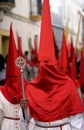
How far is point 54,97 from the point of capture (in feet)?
16.3

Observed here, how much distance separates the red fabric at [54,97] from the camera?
4.96 metres

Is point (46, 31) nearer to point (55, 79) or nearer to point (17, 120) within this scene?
point (55, 79)

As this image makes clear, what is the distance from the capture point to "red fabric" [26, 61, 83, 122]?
4957 mm

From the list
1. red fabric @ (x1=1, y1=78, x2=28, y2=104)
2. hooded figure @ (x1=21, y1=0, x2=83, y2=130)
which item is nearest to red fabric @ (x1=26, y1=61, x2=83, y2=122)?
hooded figure @ (x1=21, y1=0, x2=83, y2=130)

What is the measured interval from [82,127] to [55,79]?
651 millimetres

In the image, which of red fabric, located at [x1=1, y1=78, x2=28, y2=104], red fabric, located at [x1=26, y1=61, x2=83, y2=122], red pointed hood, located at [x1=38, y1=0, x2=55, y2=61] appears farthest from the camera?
red fabric, located at [x1=1, y1=78, x2=28, y2=104]

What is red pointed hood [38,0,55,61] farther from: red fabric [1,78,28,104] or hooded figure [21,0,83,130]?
red fabric [1,78,28,104]

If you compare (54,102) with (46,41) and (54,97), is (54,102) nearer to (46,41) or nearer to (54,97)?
(54,97)

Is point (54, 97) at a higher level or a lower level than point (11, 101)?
higher

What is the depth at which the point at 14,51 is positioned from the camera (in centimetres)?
609

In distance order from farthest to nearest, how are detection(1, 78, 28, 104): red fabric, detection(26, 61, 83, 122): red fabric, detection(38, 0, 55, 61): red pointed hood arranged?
detection(1, 78, 28, 104): red fabric, detection(38, 0, 55, 61): red pointed hood, detection(26, 61, 83, 122): red fabric

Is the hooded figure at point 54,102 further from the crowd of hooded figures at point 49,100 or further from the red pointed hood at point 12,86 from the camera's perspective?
the red pointed hood at point 12,86

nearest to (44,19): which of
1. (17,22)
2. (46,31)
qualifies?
(46,31)

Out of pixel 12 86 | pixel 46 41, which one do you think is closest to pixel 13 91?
pixel 12 86
